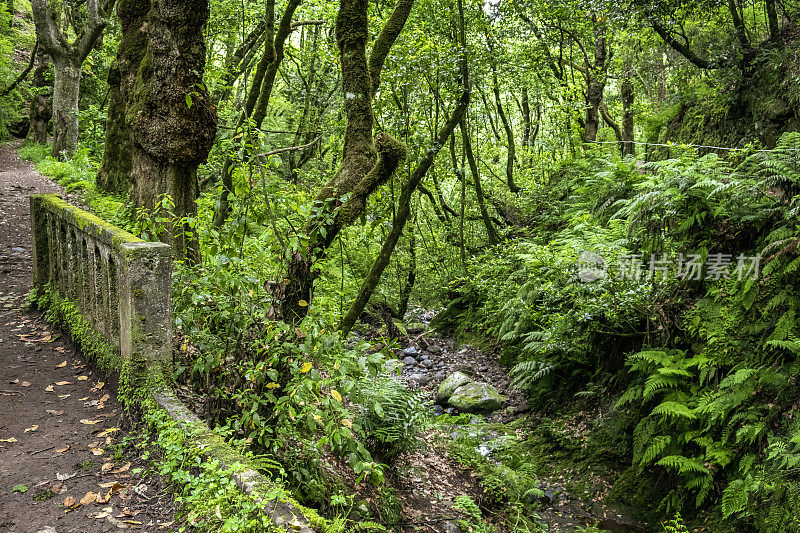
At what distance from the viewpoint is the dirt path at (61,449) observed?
134 inches

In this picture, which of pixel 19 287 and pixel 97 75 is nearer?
pixel 19 287

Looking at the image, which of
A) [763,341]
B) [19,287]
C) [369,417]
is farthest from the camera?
[19,287]

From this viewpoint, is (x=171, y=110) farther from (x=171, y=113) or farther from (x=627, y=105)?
(x=627, y=105)

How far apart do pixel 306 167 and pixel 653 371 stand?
1262 cm

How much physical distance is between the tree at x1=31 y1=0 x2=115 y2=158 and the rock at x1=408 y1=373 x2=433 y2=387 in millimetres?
11131

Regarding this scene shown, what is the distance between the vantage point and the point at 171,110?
5605mm

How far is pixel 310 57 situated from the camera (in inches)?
570

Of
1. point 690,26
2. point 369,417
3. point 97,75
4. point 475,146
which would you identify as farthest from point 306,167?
point 369,417

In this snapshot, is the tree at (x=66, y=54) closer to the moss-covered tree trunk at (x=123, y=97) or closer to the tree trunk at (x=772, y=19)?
the moss-covered tree trunk at (x=123, y=97)

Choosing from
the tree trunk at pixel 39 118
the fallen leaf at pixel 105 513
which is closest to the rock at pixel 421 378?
the fallen leaf at pixel 105 513

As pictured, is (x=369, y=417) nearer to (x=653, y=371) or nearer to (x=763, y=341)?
(x=653, y=371)

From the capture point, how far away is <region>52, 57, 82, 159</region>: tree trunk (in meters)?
13.7

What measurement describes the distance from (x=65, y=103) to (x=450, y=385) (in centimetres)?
1270

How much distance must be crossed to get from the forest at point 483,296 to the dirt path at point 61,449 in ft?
1.35
